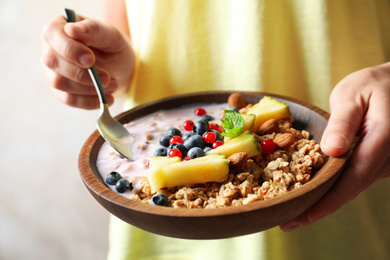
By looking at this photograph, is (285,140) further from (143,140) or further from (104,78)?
(104,78)

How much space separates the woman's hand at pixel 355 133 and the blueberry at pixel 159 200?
23cm

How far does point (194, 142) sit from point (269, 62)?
400 millimetres

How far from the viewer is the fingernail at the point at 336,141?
62 cm

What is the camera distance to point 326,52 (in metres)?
0.97

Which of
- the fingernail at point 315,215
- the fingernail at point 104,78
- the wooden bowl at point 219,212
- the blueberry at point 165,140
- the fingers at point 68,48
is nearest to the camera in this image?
the wooden bowl at point 219,212

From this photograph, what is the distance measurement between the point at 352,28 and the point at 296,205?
585 mm

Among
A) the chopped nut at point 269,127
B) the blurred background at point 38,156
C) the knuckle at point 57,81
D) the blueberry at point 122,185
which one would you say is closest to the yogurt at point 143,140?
the blueberry at point 122,185

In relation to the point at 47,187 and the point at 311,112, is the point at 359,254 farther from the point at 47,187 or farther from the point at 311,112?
the point at 47,187

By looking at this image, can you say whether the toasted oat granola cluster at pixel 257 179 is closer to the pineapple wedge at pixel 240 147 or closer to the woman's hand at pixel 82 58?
the pineapple wedge at pixel 240 147

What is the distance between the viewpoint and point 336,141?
625 mm

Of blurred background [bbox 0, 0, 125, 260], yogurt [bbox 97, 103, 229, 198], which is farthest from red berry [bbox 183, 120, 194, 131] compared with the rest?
blurred background [bbox 0, 0, 125, 260]

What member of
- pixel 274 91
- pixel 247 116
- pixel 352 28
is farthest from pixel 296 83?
pixel 247 116

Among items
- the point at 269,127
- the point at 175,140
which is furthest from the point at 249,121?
the point at 175,140

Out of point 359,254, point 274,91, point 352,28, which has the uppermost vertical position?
point 352,28
